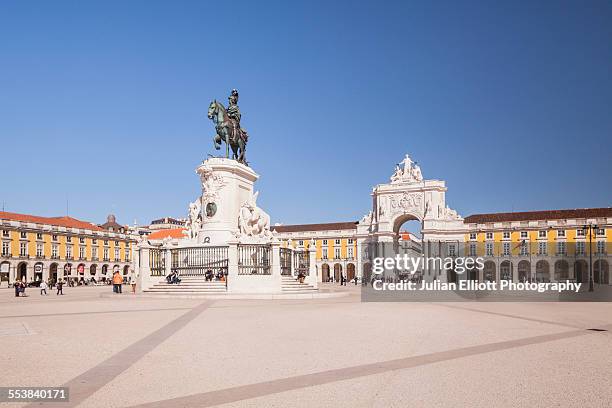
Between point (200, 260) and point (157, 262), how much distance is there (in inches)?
89.7

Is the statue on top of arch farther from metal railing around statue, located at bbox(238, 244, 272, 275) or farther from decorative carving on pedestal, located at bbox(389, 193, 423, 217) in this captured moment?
metal railing around statue, located at bbox(238, 244, 272, 275)

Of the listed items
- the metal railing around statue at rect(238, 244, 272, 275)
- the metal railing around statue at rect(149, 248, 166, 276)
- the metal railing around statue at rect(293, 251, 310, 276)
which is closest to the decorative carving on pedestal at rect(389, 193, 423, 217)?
the metal railing around statue at rect(293, 251, 310, 276)

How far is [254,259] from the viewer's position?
23.0m

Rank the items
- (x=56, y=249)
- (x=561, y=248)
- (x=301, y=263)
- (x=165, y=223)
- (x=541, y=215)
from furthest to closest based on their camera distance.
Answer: (x=165, y=223), (x=541, y=215), (x=561, y=248), (x=56, y=249), (x=301, y=263)

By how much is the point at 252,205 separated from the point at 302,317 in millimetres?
12535

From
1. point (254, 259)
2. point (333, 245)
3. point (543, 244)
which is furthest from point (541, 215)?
point (254, 259)

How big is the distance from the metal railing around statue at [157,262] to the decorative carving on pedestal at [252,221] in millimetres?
3781

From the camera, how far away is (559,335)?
10453 mm

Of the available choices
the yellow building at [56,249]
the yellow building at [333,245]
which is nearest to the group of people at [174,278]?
the yellow building at [56,249]

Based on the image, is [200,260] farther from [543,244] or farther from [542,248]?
[543,244]

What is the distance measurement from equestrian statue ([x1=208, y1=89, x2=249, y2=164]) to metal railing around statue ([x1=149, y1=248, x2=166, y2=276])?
17.5 ft

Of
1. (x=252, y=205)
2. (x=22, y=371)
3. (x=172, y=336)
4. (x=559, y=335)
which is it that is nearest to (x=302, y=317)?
→ (x=172, y=336)

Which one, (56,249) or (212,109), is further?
(56,249)

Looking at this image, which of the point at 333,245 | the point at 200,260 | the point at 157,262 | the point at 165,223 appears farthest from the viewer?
the point at 165,223
